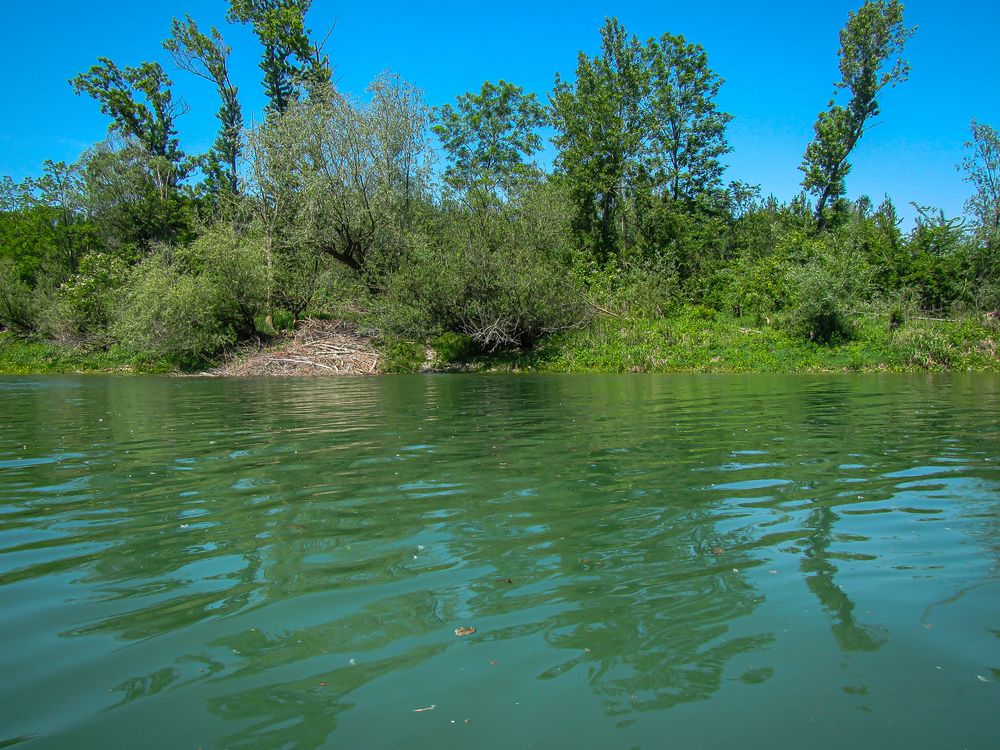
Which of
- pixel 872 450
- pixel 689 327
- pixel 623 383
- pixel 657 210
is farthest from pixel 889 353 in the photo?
pixel 872 450

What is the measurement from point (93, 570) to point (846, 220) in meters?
53.4

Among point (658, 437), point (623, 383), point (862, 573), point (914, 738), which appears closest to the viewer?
point (914, 738)

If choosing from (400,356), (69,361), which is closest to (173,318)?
(69,361)

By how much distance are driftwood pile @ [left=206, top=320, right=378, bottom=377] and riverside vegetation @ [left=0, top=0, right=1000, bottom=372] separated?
1121mm

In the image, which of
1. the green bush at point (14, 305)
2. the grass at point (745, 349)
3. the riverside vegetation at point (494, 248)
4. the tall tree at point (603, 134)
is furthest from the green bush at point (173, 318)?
the tall tree at point (603, 134)

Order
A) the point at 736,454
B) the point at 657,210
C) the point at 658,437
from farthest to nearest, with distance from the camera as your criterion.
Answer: the point at 657,210 → the point at 658,437 → the point at 736,454

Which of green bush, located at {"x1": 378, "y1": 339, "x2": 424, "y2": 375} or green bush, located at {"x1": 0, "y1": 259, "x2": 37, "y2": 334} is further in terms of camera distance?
green bush, located at {"x1": 0, "y1": 259, "x2": 37, "y2": 334}

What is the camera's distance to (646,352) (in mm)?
33844

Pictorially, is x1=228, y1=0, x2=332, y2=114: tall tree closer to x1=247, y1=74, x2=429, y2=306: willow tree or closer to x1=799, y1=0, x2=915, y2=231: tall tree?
x1=247, y1=74, x2=429, y2=306: willow tree

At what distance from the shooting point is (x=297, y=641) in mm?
3758

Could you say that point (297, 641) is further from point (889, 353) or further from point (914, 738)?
point (889, 353)

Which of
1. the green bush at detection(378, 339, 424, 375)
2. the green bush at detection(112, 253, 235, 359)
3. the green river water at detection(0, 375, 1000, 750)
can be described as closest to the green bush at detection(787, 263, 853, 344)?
the green bush at detection(378, 339, 424, 375)

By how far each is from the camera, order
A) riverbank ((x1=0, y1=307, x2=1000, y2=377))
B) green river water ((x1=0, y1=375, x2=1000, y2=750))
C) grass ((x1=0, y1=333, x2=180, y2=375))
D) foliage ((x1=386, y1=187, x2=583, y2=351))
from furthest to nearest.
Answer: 1. grass ((x1=0, y1=333, x2=180, y2=375))
2. foliage ((x1=386, y1=187, x2=583, y2=351))
3. riverbank ((x1=0, y1=307, x2=1000, y2=377))
4. green river water ((x1=0, y1=375, x2=1000, y2=750))

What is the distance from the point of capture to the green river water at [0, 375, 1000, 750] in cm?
297
